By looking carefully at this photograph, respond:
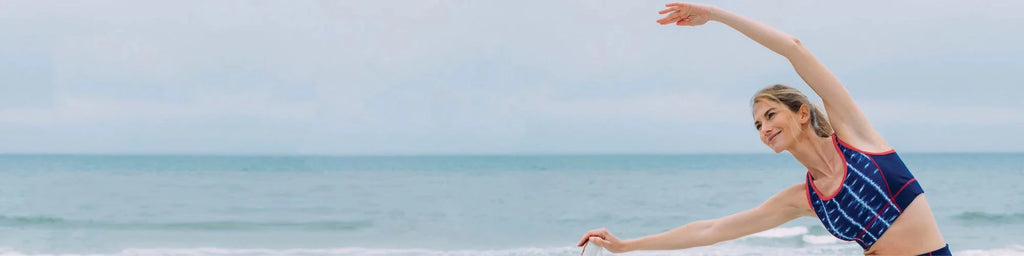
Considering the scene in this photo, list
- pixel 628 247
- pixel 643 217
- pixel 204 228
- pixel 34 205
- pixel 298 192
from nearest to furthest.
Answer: pixel 628 247, pixel 204 228, pixel 643 217, pixel 34 205, pixel 298 192

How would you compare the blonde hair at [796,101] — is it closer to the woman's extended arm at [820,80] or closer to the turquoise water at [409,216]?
the woman's extended arm at [820,80]

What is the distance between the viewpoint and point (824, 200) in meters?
2.34

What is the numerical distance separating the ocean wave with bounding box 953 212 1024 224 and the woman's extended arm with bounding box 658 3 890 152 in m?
14.8

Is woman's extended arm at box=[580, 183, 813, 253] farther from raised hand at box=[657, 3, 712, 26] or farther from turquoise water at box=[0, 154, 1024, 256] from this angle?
turquoise water at box=[0, 154, 1024, 256]

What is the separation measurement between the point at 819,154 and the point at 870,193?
0.17m

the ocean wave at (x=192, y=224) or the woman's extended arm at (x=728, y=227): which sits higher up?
the ocean wave at (x=192, y=224)

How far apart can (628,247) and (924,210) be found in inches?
34.9

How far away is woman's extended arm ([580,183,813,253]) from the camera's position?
256cm

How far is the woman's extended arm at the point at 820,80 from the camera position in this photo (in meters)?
2.13

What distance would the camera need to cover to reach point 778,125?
2291mm

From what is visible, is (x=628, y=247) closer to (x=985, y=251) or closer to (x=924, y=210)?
(x=924, y=210)

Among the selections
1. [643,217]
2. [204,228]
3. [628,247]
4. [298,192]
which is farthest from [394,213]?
[628,247]

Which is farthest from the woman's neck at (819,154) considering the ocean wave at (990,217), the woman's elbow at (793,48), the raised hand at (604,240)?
the ocean wave at (990,217)

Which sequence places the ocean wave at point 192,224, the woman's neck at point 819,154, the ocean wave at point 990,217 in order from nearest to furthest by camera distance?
the woman's neck at point 819,154, the ocean wave at point 192,224, the ocean wave at point 990,217
